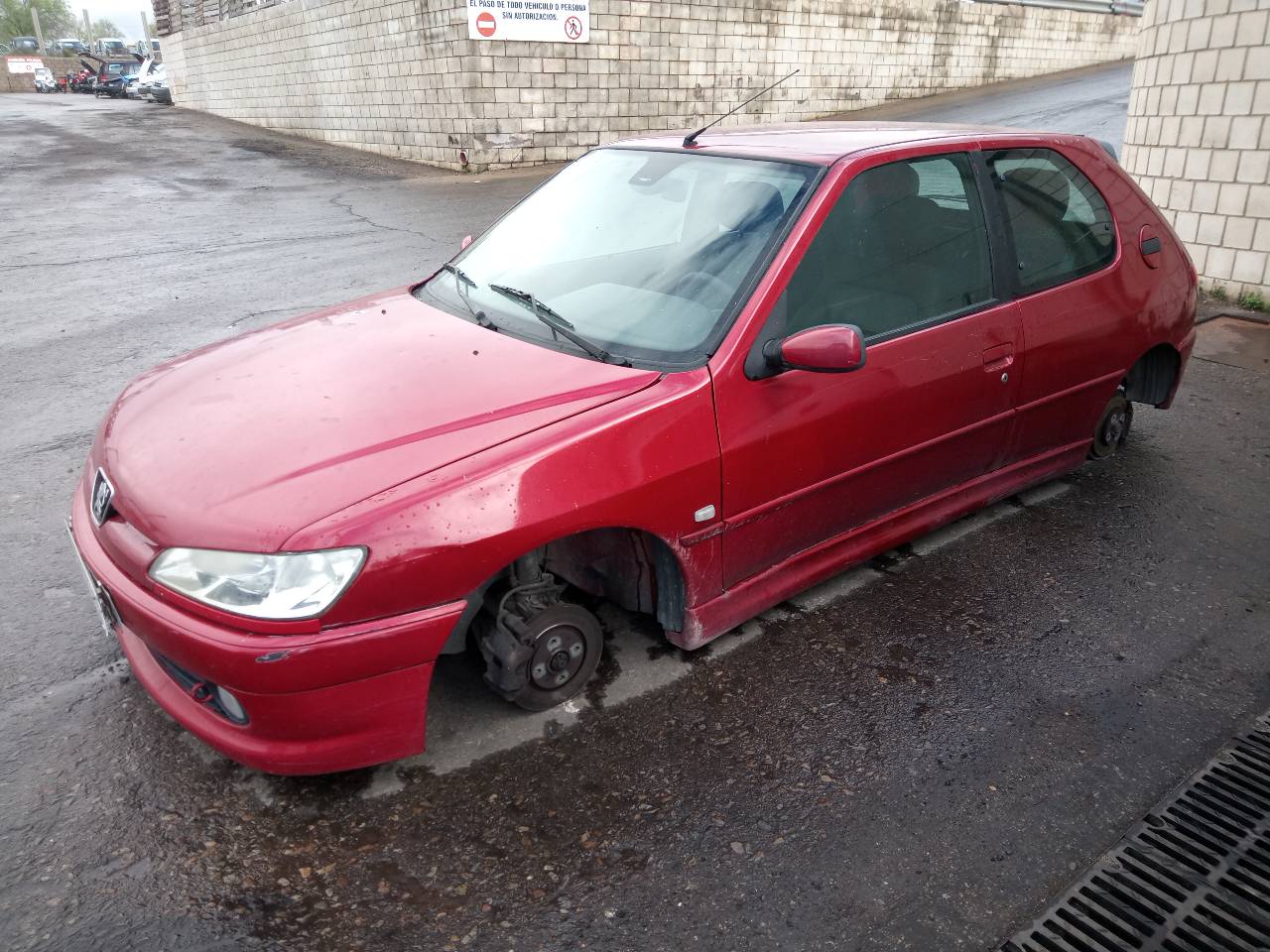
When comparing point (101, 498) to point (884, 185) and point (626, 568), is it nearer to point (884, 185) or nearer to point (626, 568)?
point (626, 568)

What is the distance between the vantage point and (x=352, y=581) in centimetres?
226

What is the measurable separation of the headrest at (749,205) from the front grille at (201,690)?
2108 mm

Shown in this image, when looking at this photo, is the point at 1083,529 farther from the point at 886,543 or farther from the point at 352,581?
the point at 352,581

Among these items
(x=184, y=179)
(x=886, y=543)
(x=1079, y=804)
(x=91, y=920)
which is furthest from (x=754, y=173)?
(x=184, y=179)

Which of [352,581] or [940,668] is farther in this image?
[940,668]

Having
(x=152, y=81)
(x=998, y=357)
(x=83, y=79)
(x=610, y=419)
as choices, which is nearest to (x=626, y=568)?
(x=610, y=419)

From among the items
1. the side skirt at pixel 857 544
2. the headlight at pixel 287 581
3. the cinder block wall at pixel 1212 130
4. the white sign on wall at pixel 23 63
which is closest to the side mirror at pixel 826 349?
the side skirt at pixel 857 544

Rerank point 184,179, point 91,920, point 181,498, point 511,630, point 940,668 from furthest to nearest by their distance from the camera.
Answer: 1. point 184,179
2. point 940,668
3. point 511,630
4. point 181,498
5. point 91,920

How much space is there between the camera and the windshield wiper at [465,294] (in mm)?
3225

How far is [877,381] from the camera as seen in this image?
3.19m

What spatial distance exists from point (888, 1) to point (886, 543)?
22522mm

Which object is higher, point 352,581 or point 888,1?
point 888,1

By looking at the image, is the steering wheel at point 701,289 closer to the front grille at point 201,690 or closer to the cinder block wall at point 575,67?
the front grille at point 201,690

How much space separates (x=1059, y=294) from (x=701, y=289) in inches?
65.1
